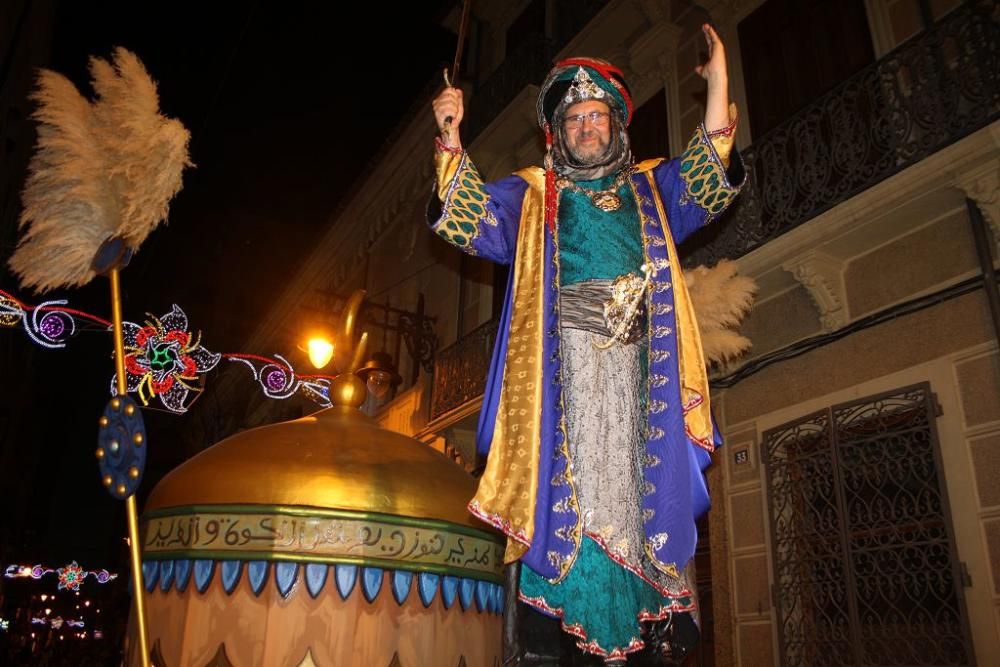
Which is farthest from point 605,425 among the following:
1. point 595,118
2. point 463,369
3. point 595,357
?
point 463,369

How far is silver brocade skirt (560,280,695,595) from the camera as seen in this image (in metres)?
1.97

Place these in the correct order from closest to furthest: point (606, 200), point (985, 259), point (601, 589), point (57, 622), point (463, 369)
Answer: point (601, 589) < point (606, 200) < point (985, 259) < point (463, 369) < point (57, 622)

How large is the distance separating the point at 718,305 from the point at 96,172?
189 centimetres

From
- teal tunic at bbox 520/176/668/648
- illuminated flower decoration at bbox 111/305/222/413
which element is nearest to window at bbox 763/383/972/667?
teal tunic at bbox 520/176/668/648

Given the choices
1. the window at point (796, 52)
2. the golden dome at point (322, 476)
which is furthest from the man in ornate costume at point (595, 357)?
the window at point (796, 52)

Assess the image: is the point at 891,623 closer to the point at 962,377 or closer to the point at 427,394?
the point at 962,377

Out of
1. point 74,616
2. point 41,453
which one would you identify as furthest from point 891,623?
point 41,453

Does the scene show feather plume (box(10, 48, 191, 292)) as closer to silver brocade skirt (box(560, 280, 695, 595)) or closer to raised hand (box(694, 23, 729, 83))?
silver brocade skirt (box(560, 280, 695, 595))

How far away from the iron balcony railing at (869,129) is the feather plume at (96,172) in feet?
17.1

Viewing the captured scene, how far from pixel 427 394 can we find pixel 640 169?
10.3 meters

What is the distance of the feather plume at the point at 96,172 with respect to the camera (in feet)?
6.51

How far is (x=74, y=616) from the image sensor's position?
2969 cm

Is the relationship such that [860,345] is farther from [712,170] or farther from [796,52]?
[712,170]

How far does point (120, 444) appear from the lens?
180 centimetres
